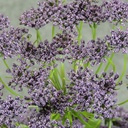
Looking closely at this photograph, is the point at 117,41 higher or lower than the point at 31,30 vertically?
lower

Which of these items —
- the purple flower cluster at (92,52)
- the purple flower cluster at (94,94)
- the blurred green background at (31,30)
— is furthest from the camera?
the blurred green background at (31,30)

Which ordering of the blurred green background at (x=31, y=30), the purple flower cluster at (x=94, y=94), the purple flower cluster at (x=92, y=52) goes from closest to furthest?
the purple flower cluster at (x=94, y=94) → the purple flower cluster at (x=92, y=52) → the blurred green background at (x=31, y=30)

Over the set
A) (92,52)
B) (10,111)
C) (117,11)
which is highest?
(117,11)

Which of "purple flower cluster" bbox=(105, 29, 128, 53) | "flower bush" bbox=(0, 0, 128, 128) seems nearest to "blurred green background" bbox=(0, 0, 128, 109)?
"flower bush" bbox=(0, 0, 128, 128)

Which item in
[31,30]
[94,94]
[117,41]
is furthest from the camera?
[31,30]

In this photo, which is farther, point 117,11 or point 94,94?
point 117,11

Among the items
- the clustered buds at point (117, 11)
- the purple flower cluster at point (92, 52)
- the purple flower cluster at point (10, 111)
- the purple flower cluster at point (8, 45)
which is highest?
the clustered buds at point (117, 11)

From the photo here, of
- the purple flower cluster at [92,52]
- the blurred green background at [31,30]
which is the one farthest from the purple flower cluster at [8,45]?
the blurred green background at [31,30]

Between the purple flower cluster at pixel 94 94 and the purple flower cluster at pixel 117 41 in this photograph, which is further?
the purple flower cluster at pixel 117 41

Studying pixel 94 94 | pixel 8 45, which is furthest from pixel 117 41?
pixel 8 45

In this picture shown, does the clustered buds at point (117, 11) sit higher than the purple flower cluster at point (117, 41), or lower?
higher

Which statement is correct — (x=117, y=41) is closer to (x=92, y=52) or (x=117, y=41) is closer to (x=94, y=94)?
(x=92, y=52)

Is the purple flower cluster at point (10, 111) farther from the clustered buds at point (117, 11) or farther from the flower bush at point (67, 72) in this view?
the clustered buds at point (117, 11)
